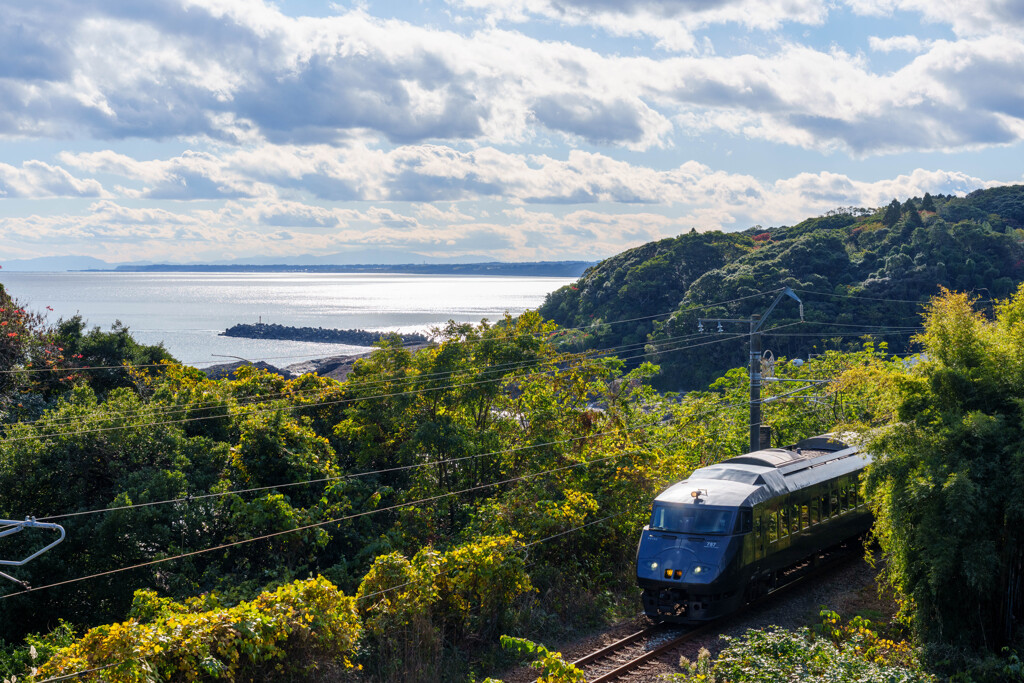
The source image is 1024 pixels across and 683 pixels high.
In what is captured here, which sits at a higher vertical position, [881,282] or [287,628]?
[881,282]

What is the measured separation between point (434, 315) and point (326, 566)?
171755 millimetres

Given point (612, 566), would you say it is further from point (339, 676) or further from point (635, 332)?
point (635, 332)

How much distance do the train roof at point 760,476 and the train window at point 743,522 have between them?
0.18 meters

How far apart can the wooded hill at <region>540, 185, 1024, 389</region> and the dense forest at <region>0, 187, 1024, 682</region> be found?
36287mm

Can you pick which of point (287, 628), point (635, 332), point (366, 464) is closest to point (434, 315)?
point (635, 332)

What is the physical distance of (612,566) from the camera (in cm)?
2003

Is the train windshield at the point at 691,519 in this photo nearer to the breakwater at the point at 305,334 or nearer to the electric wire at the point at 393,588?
the electric wire at the point at 393,588

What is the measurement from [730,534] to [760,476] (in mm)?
1870

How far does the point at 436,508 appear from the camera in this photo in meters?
21.4

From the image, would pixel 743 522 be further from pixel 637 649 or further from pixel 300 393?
pixel 300 393

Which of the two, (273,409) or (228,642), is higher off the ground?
(273,409)

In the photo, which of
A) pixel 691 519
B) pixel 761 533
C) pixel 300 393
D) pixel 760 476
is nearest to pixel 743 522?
pixel 761 533

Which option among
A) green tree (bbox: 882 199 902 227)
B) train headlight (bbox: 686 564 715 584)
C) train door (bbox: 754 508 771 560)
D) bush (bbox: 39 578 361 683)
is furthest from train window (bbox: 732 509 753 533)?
green tree (bbox: 882 199 902 227)

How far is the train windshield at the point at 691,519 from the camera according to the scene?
1555 cm
